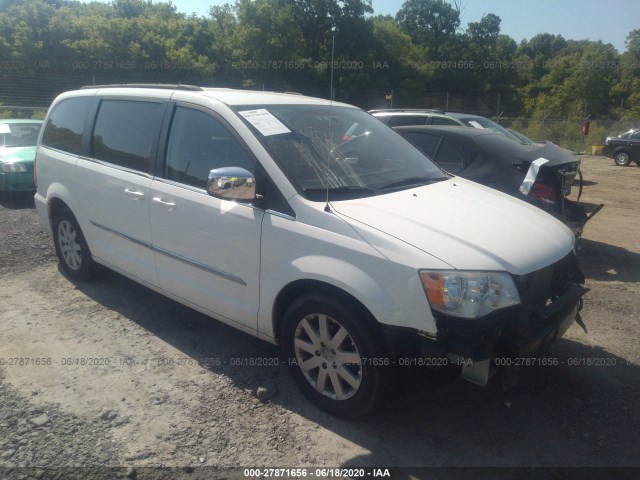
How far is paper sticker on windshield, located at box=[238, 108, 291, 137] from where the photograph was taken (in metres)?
3.43

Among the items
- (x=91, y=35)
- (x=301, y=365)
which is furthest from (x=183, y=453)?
(x=91, y=35)

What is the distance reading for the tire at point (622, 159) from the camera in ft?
61.5

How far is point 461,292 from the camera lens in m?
2.65

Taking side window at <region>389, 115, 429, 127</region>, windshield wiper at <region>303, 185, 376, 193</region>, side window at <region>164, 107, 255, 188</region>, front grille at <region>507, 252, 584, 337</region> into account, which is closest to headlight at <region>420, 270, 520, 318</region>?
front grille at <region>507, 252, 584, 337</region>

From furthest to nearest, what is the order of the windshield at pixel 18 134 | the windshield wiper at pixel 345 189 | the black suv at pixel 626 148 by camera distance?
the black suv at pixel 626 148, the windshield at pixel 18 134, the windshield wiper at pixel 345 189

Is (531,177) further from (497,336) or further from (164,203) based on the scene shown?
(164,203)

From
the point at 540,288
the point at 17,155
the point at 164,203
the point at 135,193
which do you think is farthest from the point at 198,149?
the point at 17,155

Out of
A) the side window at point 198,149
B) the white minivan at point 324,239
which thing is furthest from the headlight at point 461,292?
the side window at point 198,149

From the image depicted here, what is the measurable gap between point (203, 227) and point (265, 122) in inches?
32.1

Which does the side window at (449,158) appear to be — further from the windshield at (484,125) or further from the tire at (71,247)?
the windshield at (484,125)

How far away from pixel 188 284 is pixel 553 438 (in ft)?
8.35

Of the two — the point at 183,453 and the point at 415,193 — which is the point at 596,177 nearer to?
the point at 415,193

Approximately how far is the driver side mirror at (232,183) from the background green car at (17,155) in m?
6.54

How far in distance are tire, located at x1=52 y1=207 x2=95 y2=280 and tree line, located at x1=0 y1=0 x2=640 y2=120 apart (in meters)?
15.7
